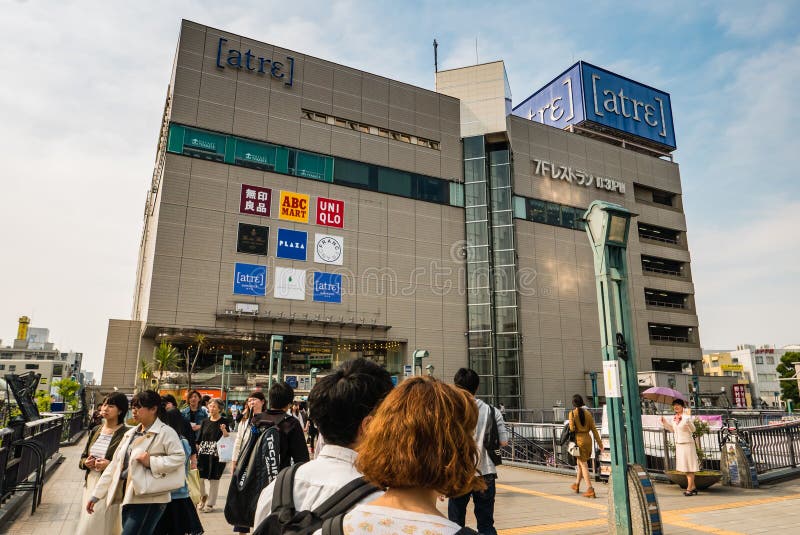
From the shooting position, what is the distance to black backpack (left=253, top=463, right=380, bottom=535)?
5.69 feet

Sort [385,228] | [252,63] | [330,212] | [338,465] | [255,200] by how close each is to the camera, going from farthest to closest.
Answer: [385,228] → [252,63] → [330,212] → [255,200] → [338,465]

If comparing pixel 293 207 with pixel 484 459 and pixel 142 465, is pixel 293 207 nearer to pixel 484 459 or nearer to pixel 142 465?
pixel 484 459

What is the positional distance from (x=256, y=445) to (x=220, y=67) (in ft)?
128

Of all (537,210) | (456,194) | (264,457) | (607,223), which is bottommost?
(264,457)

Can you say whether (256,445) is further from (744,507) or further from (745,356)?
(745,356)

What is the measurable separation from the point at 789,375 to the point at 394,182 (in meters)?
57.0

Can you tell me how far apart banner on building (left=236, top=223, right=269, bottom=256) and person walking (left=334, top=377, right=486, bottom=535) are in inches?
1383

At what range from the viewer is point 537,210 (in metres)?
45.8

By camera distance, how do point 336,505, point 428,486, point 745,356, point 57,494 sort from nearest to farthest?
point 428,486 < point 336,505 < point 57,494 < point 745,356

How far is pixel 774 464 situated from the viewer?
38.1 feet

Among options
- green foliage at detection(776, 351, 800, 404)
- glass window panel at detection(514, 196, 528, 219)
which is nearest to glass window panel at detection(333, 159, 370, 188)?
glass window panel at detection(514, 196, 528, 219)

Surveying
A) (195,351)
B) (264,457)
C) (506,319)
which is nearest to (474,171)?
(506,319)

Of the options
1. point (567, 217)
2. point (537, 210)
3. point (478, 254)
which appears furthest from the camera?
point (567, 217)

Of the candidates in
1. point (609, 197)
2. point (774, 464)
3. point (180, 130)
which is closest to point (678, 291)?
point (609, 197)
